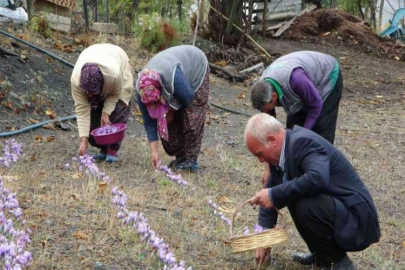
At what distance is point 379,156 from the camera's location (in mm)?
9062

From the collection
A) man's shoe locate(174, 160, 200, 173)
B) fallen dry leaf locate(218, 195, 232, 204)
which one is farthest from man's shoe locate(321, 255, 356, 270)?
man's shoe locate(174, 160, 200, 173)

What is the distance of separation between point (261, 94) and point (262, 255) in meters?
1.47

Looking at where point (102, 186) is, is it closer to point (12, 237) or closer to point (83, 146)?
point (83, 146)

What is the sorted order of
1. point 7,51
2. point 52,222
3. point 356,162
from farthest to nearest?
point 7,51
point 356,162
point 52,222

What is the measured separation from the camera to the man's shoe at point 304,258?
4277mm

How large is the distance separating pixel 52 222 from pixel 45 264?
0.76 meters

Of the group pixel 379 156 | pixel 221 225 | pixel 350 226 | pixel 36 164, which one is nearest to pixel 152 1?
pixel 379 156

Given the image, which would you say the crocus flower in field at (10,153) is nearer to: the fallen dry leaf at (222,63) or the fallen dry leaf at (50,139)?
the fallen dry leaf at (50,139)

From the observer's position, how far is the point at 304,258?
14.2ft

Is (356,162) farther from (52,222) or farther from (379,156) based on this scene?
(52,222)

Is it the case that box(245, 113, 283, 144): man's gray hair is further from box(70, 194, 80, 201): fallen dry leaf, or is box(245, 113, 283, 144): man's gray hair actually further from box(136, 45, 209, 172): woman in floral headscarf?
A: box(136, 45, 209, 172): woman in floral headscarf

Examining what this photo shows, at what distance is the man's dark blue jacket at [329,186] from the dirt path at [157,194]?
0.57 meters

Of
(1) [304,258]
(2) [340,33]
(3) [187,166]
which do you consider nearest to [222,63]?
(2) [340,33]

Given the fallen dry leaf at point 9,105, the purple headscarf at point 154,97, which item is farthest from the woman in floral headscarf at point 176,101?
the fallen dry leaf at point 9,105
